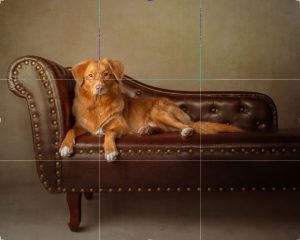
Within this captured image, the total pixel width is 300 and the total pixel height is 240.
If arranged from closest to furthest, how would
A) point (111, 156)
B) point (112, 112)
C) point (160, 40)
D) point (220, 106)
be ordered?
point (111, 156)
point (160, 40)
point (112, 112)
point (220, 106)

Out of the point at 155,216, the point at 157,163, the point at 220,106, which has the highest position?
the point at 220,106

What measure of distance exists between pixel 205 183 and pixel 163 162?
215 millimetres

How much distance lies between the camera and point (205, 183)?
1.67 m

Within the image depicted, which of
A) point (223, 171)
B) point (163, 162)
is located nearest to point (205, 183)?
point (223, 171)

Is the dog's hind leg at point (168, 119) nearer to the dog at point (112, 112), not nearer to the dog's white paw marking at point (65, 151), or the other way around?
the dog at point (112, 112)

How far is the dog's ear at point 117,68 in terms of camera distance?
5.69 ft

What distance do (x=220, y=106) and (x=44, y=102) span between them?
3.65ft

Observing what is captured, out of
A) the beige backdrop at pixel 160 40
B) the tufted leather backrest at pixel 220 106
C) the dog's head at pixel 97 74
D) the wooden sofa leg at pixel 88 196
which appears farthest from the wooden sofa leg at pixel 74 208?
the tufted leather backrest at pixel 220 106

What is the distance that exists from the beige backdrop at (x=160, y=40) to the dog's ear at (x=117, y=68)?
0.04m

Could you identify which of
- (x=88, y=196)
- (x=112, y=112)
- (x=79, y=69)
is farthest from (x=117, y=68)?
(x=88, y=196)

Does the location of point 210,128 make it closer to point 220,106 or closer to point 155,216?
point 220,106

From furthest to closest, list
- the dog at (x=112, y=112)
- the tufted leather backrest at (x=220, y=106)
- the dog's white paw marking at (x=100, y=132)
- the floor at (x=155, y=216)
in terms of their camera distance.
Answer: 1. the tufted leather backrest at (x=220, y=106)
2. the dog's white paw marking at (x=100, y=132)
3. the dog at (x=112, y=112)
4. the floor at (x=155, y=216)

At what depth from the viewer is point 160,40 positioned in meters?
1.85

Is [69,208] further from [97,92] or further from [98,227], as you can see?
[97,92]
